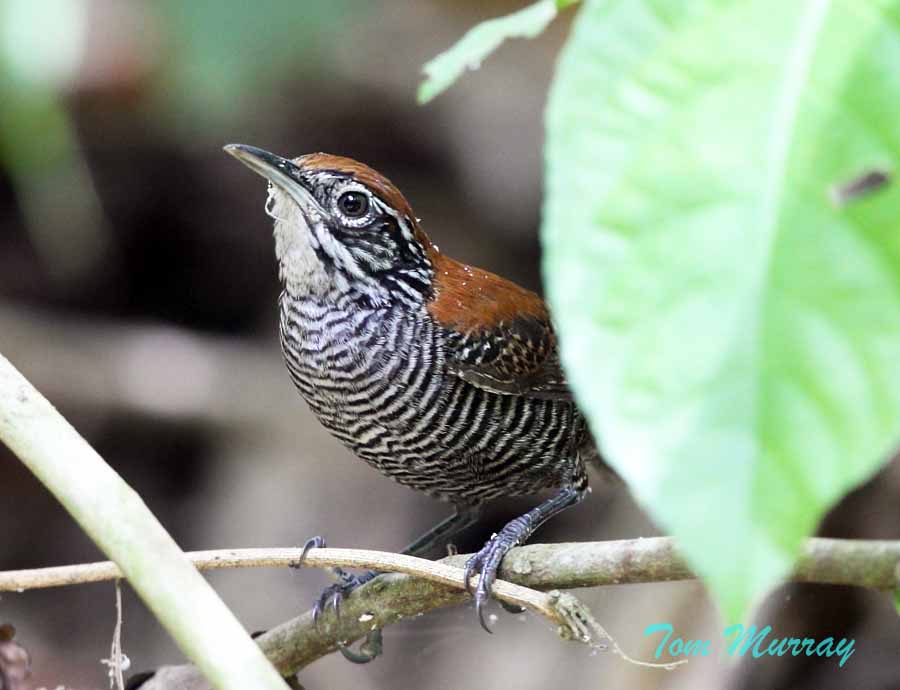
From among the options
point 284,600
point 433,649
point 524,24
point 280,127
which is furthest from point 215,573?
point 524,24

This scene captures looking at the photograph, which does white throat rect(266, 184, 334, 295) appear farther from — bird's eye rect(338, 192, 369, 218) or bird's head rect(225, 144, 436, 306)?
bird's eye rect(338, 192, 369, 218)

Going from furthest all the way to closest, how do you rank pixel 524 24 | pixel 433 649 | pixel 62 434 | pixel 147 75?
1. pixel 147 75
2. pixel 433 649
3. pixel 62 434
4. pixel 524 24

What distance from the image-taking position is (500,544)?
10.3 ft

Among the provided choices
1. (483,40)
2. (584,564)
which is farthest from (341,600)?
(483,40)

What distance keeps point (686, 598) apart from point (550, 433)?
1786 mm

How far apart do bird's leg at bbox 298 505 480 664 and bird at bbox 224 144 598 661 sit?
0.01 metres

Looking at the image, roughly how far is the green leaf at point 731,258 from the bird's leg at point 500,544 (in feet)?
6.14

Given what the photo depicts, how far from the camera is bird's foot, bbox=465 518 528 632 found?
276 centimetres

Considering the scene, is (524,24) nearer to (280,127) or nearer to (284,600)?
(284,600)

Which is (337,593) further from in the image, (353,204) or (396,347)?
(353,204)

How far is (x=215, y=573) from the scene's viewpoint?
6.35 m

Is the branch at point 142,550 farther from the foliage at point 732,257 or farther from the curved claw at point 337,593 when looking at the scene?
the curved claw at point 337,593

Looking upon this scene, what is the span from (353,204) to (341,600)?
1.13 meters

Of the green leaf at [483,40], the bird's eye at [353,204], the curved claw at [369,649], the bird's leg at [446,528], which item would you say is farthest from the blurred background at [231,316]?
the green leaf at [483,40]
